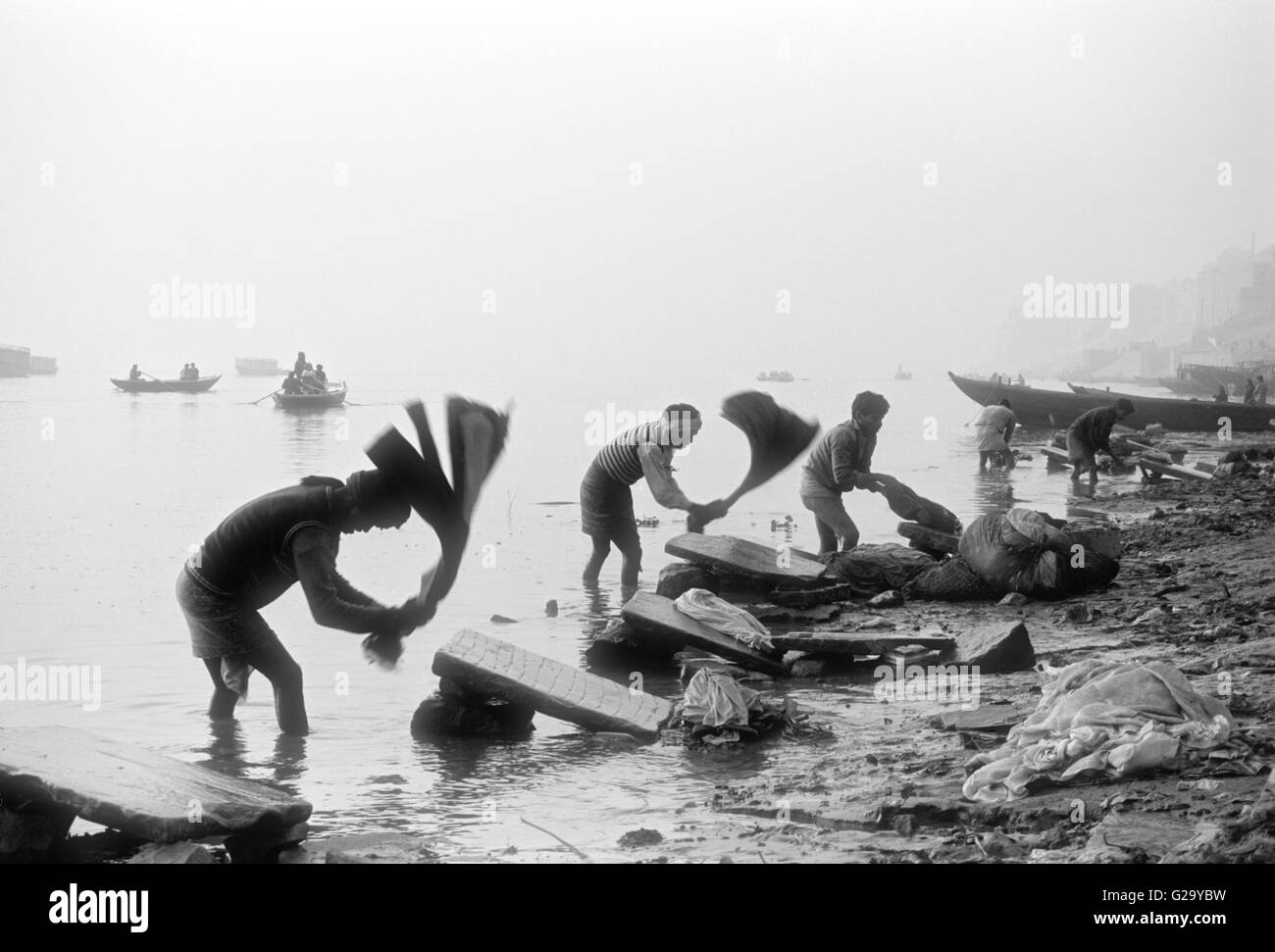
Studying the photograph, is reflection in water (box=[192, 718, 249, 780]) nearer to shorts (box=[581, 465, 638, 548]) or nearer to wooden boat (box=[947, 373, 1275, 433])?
shorts (box=[581, 465, 638, 548])

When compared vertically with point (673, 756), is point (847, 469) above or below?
above

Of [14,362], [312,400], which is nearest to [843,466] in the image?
[312,400]

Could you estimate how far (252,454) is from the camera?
28953 mm

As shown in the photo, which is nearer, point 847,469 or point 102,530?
point 847,469

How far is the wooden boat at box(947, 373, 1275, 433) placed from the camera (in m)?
28.4

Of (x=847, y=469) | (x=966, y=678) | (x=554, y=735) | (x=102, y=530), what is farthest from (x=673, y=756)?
(x=102, y=530)

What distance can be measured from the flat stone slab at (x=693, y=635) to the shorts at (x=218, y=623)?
2.49 meters

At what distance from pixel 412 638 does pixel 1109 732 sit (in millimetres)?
4951

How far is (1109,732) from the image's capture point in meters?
4.80

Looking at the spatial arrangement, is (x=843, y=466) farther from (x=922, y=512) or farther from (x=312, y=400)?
(x=312, y=400)

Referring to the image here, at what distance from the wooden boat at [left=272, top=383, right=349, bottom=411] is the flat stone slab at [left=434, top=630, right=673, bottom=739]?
105 feet

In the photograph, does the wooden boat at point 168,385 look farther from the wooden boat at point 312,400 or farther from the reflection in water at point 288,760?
the reflection in water at point 288,760

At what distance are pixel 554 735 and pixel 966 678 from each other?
7.14ft
